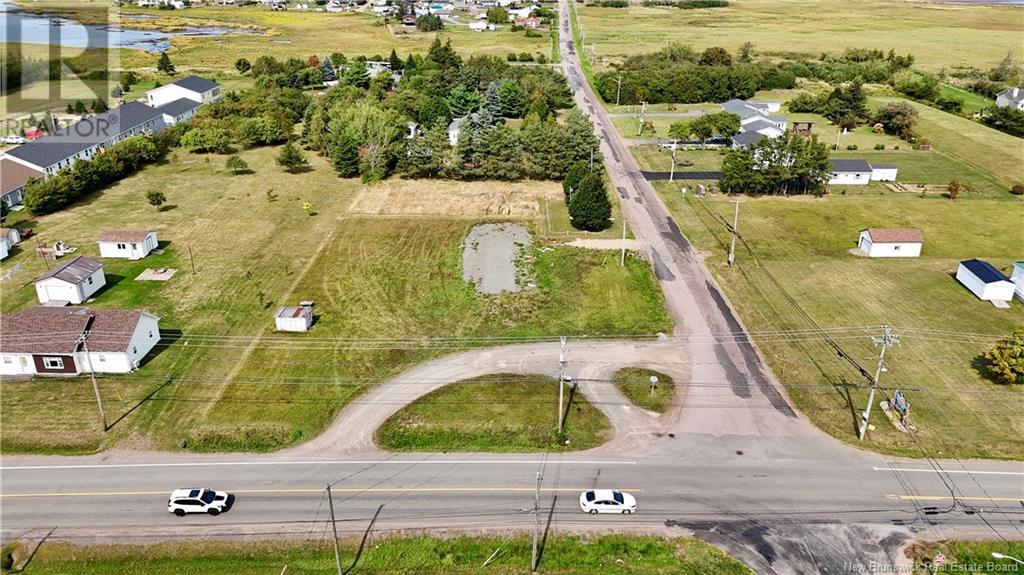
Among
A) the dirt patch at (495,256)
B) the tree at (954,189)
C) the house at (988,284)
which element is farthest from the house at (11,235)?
the tree at (954,189)

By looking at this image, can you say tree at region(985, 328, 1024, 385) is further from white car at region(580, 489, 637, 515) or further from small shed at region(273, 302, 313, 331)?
small shed at region(273, 302, 313, 331)

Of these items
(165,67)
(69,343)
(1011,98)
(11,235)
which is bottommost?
(69,343)

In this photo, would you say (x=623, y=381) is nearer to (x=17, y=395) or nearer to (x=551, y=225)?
(x=551, y=225)

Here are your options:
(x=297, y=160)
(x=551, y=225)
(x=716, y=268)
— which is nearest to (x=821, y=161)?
(x=716, y=268)

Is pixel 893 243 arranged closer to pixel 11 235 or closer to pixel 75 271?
pixel 75 271

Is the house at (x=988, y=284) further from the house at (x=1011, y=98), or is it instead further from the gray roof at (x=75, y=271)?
the house at (x=1011, y=98)

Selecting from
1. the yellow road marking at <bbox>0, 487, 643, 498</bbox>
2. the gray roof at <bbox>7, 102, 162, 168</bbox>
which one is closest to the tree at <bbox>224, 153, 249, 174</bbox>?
the gray roof at <bbox>7, 102, 162, 168</bbox>

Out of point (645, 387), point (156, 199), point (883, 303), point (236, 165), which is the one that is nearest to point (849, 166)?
point (883, 303)
